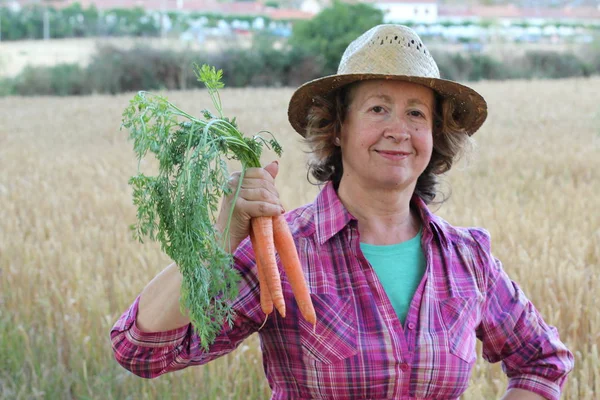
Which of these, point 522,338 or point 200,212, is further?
point 522,338

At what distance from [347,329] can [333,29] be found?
34.9 m

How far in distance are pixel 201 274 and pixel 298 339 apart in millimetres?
400

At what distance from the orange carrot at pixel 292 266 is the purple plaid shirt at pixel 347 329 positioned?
3.9 inches

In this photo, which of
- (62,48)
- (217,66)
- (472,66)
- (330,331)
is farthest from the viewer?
(62,48)

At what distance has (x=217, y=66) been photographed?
32.1m

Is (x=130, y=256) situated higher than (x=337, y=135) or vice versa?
(x=337, y=135)

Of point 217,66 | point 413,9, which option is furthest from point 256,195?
point 413,9

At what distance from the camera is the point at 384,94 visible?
7.65 ft

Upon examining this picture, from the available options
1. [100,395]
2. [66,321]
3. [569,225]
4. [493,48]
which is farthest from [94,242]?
[493,48]

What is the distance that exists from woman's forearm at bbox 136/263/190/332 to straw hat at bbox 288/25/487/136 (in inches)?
29.2

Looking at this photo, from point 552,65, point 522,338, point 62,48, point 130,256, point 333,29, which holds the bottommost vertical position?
point 62,48

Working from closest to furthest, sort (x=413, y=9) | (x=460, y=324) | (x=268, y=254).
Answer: (x=268, y=254)
(x=460, y=324)
(x=413, y=9)

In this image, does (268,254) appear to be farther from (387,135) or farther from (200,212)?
(387,135)

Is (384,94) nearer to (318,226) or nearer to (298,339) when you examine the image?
(318,226)
